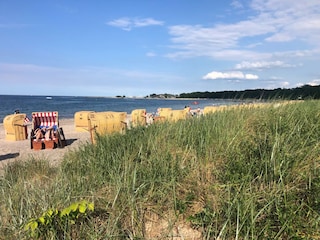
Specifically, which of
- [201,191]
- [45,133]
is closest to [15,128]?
[45,133]

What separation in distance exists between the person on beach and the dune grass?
8837 millimetres

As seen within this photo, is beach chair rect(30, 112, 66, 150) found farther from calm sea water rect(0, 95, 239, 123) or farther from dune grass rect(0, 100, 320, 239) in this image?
calm sea water rect(0, 95, 239, 123)

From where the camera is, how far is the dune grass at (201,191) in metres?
2.33

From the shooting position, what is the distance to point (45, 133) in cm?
1243

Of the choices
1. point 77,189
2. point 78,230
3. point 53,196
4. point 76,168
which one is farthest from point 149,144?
point 78,230

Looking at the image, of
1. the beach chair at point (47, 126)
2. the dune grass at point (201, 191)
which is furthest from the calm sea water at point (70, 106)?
the dune grass at point (201, 191)

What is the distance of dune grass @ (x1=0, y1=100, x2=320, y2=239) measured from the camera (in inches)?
91.7

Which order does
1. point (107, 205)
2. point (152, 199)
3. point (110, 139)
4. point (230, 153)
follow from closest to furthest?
point (107, 205) < point (152, 199) < point (230, 153) < point (110, 139)

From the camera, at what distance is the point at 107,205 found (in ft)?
8.76

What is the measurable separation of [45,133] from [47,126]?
0.72m

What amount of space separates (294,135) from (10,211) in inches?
118

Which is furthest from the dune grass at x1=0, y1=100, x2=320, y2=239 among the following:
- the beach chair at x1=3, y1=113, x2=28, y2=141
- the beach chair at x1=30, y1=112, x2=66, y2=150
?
the beach chair at x1=3, y1=113, x2=28, y2=141

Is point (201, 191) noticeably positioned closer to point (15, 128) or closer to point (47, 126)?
point (47, 126)

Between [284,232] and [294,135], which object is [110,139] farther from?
[284,232]
